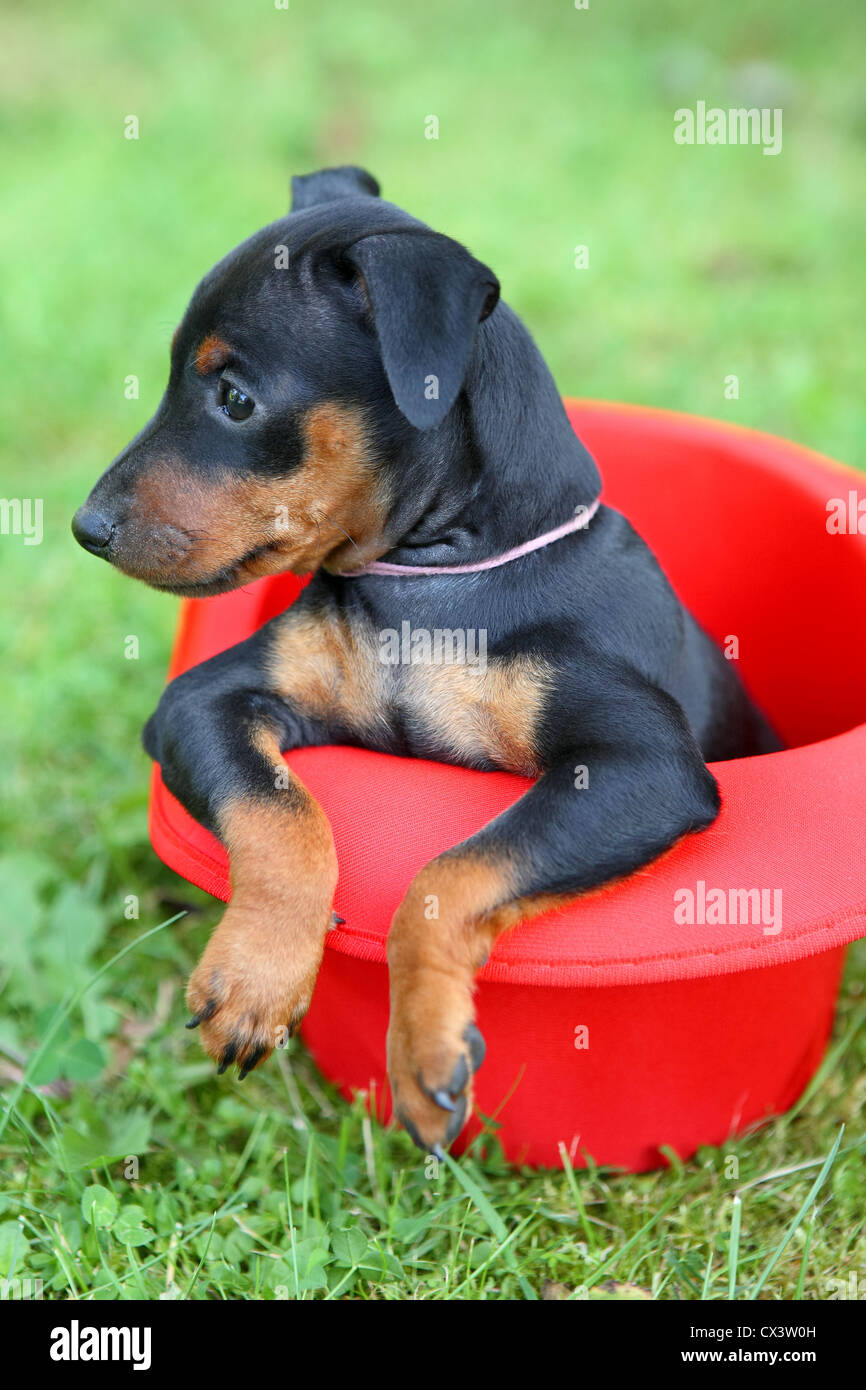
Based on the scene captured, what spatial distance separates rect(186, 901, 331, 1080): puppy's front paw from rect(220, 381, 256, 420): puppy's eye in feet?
3.50

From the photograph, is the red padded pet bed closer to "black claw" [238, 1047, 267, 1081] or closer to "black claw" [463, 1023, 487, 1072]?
"black claw" [463, 1023, 487, 1072]

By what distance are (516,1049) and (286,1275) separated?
0.71 m

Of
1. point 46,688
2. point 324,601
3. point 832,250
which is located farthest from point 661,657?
point 832,250

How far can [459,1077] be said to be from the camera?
2230 mm

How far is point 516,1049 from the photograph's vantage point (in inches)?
112

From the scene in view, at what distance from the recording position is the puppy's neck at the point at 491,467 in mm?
2834

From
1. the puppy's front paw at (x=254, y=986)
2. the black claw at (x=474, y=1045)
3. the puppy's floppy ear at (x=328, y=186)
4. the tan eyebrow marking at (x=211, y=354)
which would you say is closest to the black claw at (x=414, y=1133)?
the black claw at (x=474, y=1045)

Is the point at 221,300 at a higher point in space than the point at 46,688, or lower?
higher

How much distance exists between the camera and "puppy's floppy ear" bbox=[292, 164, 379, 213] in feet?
10.8

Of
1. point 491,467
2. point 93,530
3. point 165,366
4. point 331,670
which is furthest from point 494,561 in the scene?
point 165,366

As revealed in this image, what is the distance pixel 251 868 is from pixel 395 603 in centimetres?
80
